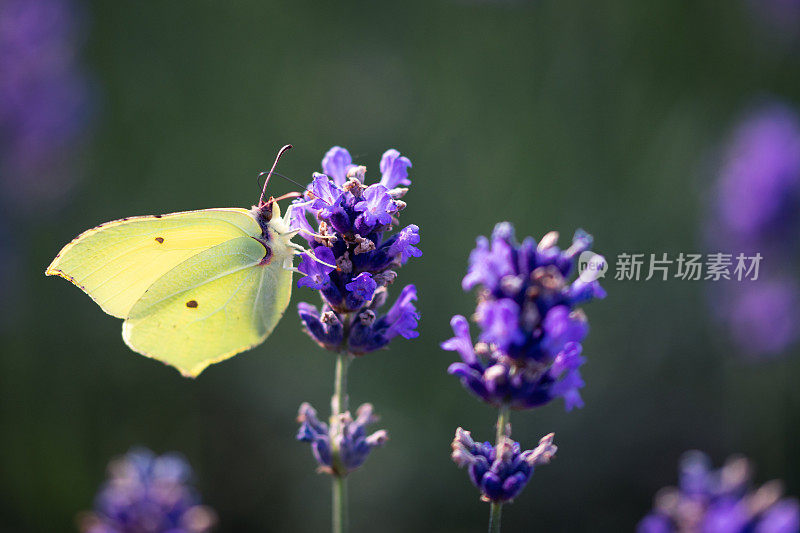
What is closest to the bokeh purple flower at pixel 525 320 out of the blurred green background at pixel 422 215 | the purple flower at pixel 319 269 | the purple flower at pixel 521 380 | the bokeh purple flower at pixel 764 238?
the purple flower at pixel 521 380

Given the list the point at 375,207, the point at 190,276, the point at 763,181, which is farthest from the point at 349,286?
the point at 763,181

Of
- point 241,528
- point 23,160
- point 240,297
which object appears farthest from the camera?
point 23,160

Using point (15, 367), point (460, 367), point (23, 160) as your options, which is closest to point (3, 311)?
point (15, 367)

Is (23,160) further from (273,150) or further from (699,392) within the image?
(699,392)

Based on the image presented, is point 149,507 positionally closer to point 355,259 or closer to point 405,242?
point 355,259

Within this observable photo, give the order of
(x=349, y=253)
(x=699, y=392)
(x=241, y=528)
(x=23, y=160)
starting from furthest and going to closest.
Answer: (x=699, y=392) < (x=23, y=160) < (x=241, y=528) < (x=349, y=253)

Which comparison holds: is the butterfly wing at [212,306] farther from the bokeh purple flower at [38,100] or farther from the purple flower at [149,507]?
the bokeh purple flower at [38,100]
